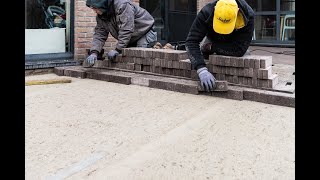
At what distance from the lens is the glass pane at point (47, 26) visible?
17.8 ft

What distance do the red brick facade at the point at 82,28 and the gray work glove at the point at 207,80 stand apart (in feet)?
8.71

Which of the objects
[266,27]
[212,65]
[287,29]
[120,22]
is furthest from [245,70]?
[266,27]

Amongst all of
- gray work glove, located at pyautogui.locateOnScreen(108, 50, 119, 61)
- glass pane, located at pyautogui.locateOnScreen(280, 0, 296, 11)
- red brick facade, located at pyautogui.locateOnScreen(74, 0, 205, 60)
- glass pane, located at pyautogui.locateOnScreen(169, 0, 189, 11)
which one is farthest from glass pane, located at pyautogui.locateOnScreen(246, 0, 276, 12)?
gray work glove, located at pyautogui.locateOnScreen(108, 50, 119, 61)

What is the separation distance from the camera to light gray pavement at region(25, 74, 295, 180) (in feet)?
6.69

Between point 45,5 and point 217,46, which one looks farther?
point 45,5

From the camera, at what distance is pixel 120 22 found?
5.04 metres

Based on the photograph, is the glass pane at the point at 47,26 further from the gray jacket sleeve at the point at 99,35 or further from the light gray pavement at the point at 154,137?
the light gray pavement at the point at 154,137

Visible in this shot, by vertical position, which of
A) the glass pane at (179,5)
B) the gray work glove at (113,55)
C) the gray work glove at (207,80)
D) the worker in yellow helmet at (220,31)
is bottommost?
the gray work glove at (207,80)

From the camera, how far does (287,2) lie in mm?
10070

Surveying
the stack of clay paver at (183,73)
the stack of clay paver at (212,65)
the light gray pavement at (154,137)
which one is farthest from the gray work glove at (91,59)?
the light gray pavement at (154,137)
